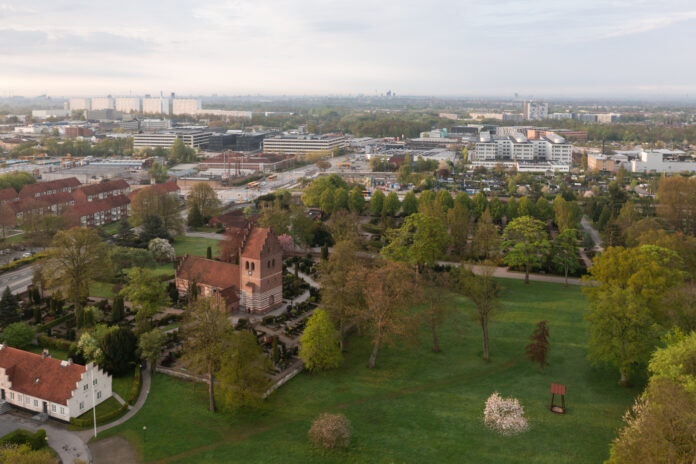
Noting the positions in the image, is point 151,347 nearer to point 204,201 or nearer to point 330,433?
point 330,433

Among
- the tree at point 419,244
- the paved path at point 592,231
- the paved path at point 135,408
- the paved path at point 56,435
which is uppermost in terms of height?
the tree at point 419,244

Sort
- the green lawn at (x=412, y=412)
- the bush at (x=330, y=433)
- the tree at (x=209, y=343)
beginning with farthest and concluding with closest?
1. the tree at (x=209, y=343)
2. the green lawn at (x=412, y=412)
3. the bush at (x=330, y=433)

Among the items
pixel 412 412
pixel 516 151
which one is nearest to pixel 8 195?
pixel 412 412

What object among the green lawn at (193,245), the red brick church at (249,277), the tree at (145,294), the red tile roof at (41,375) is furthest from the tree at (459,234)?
the red tile roof at (41,375)

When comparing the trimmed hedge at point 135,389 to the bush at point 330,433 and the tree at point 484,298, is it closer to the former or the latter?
the bush at point 330,433

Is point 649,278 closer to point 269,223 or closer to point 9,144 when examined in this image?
point 269,223

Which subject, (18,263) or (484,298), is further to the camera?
(18,263)

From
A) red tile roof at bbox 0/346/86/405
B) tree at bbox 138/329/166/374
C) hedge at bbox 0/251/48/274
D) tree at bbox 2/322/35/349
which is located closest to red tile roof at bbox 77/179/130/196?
hedge at bbox 0/251/48/274

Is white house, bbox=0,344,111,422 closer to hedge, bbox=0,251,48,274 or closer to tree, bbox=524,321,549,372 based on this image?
hedge, bbox=0,251,48,274
